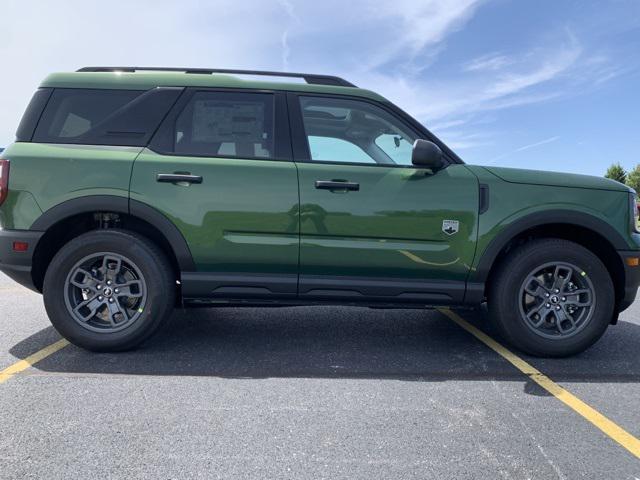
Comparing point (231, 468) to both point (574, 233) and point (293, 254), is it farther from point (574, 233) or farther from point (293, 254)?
point (574, 233)

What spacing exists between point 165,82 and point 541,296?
3342mm

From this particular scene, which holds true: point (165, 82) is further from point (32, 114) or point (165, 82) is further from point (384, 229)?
point (384, 229)

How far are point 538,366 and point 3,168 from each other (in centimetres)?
414

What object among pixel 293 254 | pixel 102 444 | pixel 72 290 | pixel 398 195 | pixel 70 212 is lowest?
pixel 102 444

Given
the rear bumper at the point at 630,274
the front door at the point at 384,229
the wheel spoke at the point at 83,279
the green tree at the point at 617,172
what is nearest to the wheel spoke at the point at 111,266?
the wheel spoke at the point at 83,279

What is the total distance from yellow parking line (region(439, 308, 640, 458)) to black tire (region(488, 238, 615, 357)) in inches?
7.6

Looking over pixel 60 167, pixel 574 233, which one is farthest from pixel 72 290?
pixel 574 233

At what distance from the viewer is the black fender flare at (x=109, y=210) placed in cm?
340

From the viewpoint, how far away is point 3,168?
3.38 m

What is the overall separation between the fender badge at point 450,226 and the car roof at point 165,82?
1123mm

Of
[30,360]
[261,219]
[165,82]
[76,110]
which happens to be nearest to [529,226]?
[261,219]

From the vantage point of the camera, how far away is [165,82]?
365 cm

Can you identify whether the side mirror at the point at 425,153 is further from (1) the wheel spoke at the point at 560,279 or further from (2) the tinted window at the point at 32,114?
(2) the tinted window at the point at 32,114

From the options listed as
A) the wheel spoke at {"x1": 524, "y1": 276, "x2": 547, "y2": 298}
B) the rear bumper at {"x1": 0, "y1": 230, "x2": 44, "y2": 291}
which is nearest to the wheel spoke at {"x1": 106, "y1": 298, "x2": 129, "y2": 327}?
the rear bumper at {"x1": 0, "y1": 230, "x2": 44, "y2": 291}
